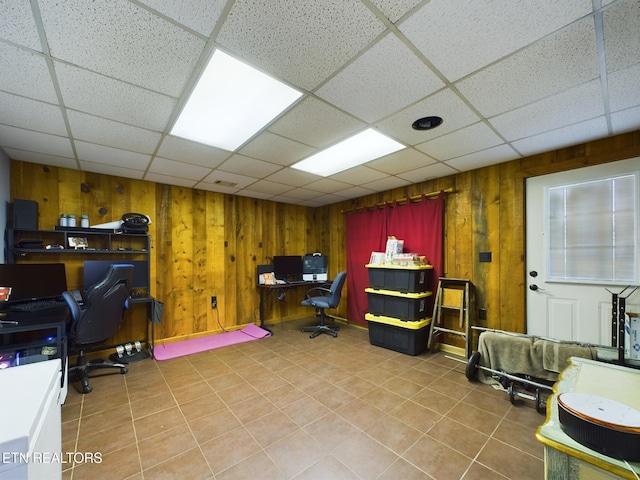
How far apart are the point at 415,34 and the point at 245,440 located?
275 centimetres

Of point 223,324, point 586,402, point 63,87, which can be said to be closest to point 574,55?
point 586,402

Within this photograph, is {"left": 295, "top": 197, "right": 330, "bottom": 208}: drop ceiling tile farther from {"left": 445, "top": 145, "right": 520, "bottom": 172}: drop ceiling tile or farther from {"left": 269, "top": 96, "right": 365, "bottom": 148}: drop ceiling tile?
{"left": 269, "top": 96, "right": 365, "bottom": 148}: drop ceiling tile

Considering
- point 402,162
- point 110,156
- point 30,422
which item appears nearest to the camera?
point 30,422

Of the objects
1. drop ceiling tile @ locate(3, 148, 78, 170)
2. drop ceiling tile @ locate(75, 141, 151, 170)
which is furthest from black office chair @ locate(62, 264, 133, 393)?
drop ceiling tile @ locate(3, 148, 78, 170)

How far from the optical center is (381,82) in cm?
171

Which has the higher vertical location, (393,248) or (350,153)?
(350,153)

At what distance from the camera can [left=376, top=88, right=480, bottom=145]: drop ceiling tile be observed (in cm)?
193

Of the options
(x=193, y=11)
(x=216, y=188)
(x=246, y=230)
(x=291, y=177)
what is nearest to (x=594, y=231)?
(x=291, y=177)

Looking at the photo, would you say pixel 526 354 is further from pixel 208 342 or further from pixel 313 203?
pixel 313 203

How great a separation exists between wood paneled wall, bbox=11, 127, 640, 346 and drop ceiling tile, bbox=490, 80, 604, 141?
0.77 metres

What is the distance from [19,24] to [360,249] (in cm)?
441

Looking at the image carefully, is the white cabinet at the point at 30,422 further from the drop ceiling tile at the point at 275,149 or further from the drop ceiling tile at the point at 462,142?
the drop ceiling tile at the point at 462,142

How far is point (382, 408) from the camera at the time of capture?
2289mm

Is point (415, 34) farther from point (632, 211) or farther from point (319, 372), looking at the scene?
point (319, 372)
